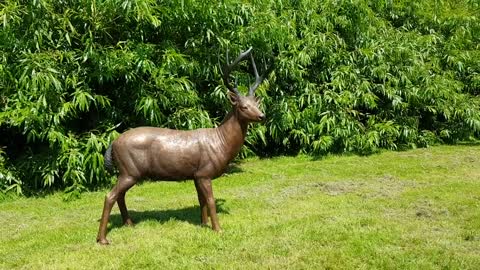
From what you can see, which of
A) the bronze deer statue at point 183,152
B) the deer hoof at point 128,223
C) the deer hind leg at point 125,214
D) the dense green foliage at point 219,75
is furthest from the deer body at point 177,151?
the dense green foliage at point 219,75

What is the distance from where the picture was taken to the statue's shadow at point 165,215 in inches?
219

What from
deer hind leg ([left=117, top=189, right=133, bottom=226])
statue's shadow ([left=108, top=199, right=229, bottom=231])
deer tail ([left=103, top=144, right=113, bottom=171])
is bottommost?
statue's shadow ([left=108, top=199, right=229, bottom=231])

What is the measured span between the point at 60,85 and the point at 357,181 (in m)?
4.38

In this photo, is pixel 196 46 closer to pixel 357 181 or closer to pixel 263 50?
pixel 263 50

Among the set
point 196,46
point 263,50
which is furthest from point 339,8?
point 196,46

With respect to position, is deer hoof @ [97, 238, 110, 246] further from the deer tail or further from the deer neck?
the deer neck

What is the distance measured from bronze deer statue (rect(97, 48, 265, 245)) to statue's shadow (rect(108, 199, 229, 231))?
0.36m

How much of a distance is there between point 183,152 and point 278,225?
1.23 meters

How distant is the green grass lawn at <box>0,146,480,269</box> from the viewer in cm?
435

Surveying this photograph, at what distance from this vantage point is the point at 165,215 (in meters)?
5.85

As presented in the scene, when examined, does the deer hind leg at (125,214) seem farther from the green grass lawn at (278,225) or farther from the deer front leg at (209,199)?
the deer front leg at (209,199)

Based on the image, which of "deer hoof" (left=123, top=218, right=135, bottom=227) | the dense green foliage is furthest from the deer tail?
the dense green foliage

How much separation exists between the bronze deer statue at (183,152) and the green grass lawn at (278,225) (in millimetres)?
423

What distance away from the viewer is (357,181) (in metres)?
7.45
